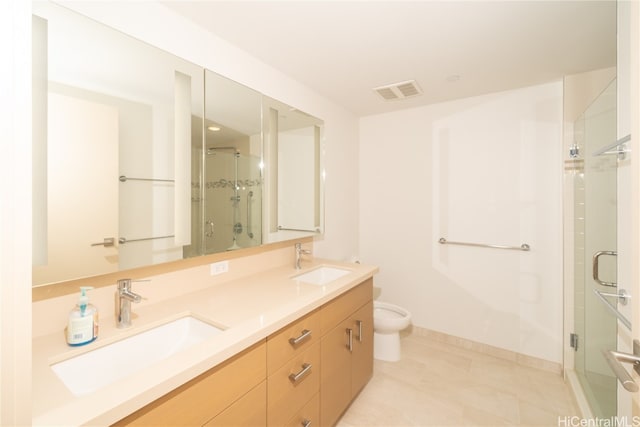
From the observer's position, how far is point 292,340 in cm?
126

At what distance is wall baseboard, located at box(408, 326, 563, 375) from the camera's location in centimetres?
221

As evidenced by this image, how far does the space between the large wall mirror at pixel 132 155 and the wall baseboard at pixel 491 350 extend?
1.93 meters

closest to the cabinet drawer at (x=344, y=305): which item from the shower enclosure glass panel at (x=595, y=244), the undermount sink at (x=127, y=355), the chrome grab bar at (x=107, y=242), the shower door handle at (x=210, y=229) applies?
the undermount sink at (x=127, y=355)

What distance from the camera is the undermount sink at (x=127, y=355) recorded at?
2.94ft

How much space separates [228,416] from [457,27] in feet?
6.80

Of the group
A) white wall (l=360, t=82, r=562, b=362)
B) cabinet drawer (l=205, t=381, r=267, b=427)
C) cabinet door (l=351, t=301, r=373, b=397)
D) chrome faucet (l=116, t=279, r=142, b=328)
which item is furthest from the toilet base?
chrome faucet (l=116, t=279, r=142, b=328)

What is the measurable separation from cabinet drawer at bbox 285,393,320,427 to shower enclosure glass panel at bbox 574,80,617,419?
1544mm

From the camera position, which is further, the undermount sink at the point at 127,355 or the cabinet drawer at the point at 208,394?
the undermount sink at the point at 127,355

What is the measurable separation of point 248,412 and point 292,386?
0.27 meters

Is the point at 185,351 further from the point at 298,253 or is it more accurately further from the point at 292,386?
the point at 298,253

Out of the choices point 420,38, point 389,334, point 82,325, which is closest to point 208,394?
point 82,325

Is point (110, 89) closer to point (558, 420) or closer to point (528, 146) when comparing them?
point (528, 146)

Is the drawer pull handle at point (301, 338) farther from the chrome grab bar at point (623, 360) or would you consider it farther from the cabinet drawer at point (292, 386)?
the chrome grab bar at point (623, 360)

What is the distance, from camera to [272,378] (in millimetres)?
1145
